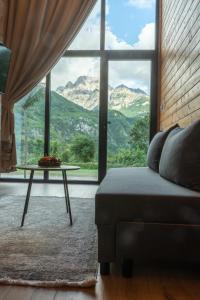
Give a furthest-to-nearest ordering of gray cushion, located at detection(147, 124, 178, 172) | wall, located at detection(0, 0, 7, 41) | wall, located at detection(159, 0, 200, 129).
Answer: wall, located at detection(0, 0, 7, 41) → gray cushion, located at detection(147, 124, 178, 172) → wall, located at detection(159, 0, 200, 129)

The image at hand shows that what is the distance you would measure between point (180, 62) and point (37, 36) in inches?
102

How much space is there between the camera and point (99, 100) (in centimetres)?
541

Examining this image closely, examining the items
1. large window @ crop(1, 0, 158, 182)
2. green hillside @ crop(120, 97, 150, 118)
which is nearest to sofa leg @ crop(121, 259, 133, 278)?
large window @ crop(1, 0, 158, 182)

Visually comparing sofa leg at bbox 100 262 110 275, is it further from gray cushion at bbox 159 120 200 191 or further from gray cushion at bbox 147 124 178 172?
gray cushion at bbox 147 124 178 172

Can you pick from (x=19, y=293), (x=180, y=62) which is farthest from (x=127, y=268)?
(x=180, y=62)

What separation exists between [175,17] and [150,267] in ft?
10.1

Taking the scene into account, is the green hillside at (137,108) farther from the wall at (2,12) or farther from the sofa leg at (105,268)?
the sofa leg at (105,268)

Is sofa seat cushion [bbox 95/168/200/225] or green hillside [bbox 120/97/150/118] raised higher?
green hillside [bbox 120/97/150/118]

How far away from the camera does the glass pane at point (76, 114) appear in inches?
213

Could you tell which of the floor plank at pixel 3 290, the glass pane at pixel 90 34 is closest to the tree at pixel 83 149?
the glass pane at pixel 90 34

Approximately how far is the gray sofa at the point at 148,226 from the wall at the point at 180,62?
1307 mm

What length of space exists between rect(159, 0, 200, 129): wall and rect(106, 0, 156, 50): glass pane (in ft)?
1.11

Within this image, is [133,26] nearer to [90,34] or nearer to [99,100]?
[90,34]

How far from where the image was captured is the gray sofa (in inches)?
61.7
